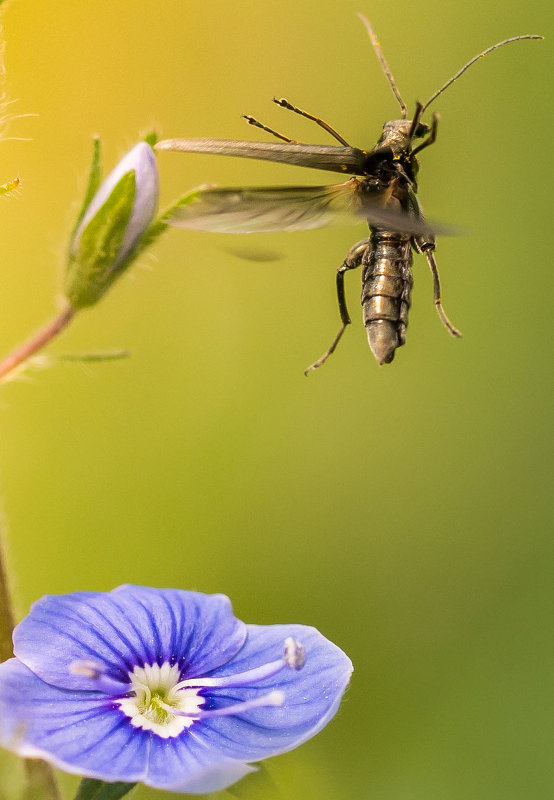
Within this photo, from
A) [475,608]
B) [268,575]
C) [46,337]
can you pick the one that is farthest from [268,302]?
[46,337]

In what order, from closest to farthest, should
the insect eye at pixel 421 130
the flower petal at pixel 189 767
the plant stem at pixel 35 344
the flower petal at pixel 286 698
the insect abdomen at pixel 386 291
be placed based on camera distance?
the flower petal at pixel 189 767, the flower petal at pixel 286 698, the plant stem at pixel 35 344, the insect abdomen at pixel 386 291, the insect eye at pixel 421 130

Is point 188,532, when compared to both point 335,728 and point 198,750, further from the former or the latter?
point 198,750

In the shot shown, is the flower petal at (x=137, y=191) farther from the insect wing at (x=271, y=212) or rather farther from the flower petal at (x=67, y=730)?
the flower petal at (x=67, y=730)

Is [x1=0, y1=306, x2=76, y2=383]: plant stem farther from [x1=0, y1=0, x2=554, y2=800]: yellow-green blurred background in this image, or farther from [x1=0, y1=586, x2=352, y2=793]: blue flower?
[x1=0, y1=0, x2=554, y2=800]: yellow-green blurred background

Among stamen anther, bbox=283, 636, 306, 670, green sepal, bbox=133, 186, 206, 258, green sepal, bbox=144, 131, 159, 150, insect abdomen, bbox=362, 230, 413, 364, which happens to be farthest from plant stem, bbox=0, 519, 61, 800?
insect abdomen, bbox=362, 230, 413, 364

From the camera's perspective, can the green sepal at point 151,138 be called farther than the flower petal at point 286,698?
Yes

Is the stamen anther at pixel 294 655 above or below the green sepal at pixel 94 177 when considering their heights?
below

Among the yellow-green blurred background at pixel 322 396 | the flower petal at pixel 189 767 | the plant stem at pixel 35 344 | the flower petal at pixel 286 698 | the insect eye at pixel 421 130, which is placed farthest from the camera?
the yellow-green blurred background at pixel 322 396

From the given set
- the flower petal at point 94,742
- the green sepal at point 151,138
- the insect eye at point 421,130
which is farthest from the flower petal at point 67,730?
the insect eye at point 421,130
